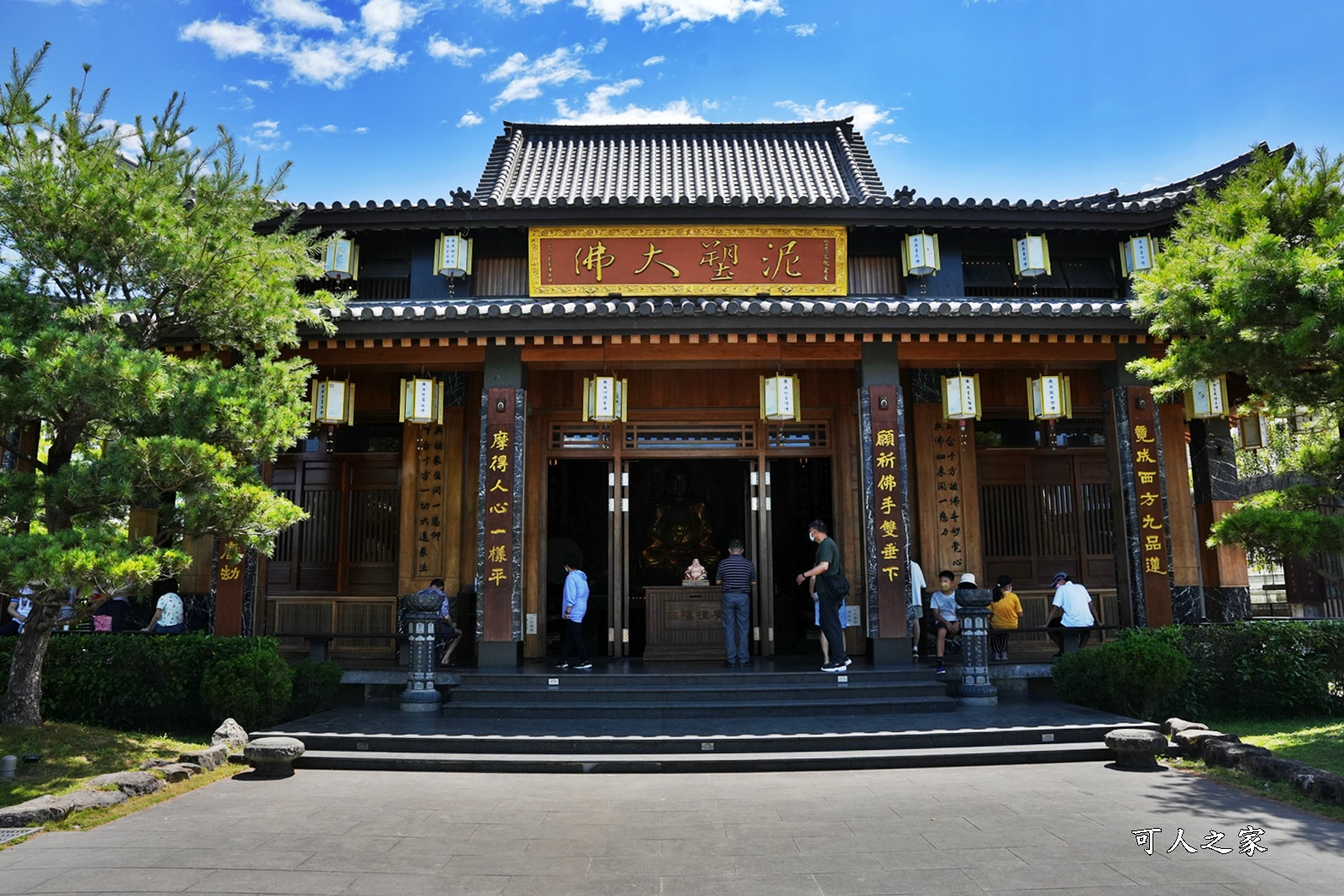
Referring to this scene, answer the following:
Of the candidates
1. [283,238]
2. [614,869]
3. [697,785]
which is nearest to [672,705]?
[697,785]

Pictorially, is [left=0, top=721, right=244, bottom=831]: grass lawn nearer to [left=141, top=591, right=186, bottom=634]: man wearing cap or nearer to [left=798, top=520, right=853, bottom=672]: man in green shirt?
[left=141, top=591, right=186, bottom=634]: man wearing cap

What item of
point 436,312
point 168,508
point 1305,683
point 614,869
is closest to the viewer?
point 614,869

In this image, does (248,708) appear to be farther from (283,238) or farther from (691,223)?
(691,223)

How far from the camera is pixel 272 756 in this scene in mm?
6707

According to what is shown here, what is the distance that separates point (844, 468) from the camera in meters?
11.7

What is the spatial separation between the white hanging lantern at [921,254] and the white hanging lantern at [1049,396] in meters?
2.14

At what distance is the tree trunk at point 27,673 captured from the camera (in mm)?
7336

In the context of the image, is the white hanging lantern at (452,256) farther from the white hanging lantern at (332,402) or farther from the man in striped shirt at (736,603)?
the man in striped shirt at (736,603)

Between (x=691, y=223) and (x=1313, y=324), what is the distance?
7255 millimetres

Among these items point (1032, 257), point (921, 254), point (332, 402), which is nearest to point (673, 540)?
point (921, 254)

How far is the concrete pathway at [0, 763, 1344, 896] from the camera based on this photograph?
434 centimetres

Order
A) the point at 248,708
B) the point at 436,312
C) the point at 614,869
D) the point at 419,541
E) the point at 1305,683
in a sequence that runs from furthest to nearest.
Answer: the point at 419,541
the point at 436,312
the point at 1305,683
the point at 248,708
the point at 614,869

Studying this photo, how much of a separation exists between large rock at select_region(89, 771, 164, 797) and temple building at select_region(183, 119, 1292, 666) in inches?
156

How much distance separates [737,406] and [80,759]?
8.01 meters
